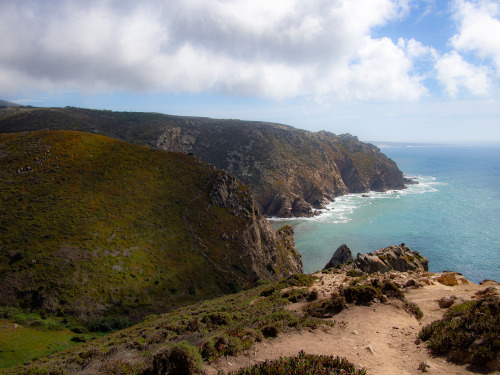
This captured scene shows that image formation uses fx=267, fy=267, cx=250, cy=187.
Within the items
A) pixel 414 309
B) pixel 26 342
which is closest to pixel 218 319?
pixel 414 309

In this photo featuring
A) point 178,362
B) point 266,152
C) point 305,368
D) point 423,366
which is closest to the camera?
point 305,368

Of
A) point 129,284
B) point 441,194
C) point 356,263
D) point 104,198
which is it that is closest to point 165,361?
point 356,263

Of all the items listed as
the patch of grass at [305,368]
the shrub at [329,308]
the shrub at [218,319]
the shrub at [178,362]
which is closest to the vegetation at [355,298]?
the shrub at [329,308]

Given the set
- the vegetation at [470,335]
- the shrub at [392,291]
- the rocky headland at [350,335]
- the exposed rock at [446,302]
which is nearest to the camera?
the vegetation at [470,335]

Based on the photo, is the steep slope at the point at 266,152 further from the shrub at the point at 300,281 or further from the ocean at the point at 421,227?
the shrub at the point at 300,281

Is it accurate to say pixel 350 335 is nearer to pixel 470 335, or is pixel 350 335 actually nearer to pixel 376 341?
pixel 376 341

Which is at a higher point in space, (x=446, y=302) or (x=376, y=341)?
(x=446, y=302)
